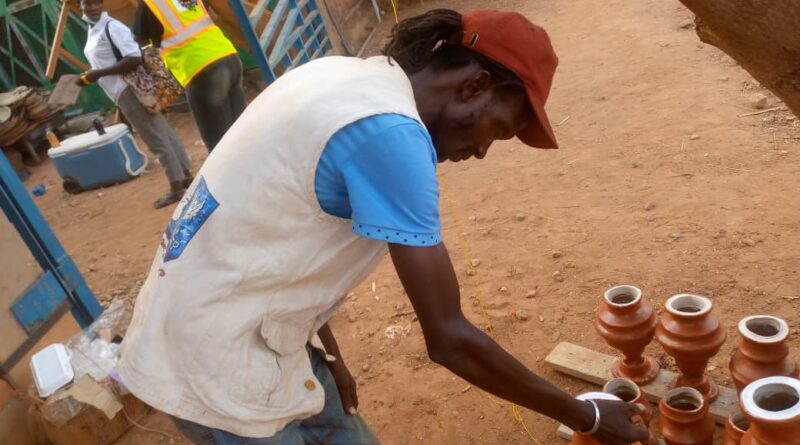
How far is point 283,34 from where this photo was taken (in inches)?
284

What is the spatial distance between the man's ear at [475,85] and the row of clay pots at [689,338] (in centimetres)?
117

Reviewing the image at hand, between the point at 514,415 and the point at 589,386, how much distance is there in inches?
13.4

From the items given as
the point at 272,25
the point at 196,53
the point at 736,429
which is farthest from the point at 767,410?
the point at 272,25

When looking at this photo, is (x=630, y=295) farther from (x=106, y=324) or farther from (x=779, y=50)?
(x=106, y=324)

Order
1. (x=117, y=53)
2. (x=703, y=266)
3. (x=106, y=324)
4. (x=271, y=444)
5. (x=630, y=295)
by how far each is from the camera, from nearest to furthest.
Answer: (x=271, y=444) < (x=630, y=295) < (x=703, y=266) < (x=106, y=324) < (x=117, y=53)

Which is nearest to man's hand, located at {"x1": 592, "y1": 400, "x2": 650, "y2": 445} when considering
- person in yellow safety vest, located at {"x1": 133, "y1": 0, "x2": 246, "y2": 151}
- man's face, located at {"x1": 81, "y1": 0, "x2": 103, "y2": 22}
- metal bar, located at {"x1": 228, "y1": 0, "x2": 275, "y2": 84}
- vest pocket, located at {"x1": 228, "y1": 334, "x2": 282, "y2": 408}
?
vest pocket, located at {"x1": 228, "y1": 334, "x2": 282, "y2": 408}

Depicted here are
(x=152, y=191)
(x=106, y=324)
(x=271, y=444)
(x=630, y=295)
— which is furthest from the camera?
(x=152, y=191)

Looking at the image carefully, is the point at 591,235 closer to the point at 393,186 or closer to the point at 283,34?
the point at 393,186

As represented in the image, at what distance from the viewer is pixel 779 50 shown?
1380 millimetres

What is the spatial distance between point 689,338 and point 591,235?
5.22ft

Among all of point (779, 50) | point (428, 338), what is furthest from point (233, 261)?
point (779, 50)

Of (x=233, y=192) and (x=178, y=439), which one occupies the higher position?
(x=233, y=192)

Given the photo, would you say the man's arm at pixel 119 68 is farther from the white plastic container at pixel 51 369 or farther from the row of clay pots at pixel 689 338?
the row of clay pots at pixel 689 338

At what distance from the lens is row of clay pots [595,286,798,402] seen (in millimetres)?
2027
